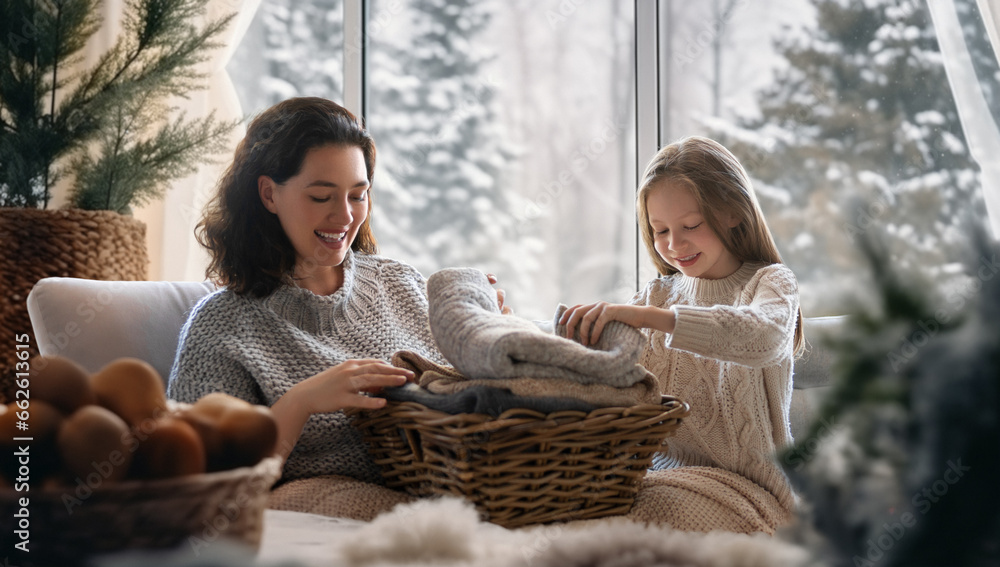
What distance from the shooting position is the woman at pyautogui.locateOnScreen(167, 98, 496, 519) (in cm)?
125

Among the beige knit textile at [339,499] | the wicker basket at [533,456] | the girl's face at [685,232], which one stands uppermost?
the girl's face at [685,232]

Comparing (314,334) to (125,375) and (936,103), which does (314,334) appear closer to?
(125,375)

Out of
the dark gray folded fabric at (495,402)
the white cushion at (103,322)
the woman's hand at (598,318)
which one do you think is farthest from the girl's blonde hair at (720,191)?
the white cushion at (103,322)

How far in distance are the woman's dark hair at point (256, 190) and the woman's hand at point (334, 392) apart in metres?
0.31

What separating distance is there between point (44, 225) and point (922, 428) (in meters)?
1.90

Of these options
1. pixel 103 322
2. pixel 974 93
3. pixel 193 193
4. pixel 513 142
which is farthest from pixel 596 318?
pixel 974 93

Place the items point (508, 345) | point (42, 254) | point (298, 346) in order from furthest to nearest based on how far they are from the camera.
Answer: point (42, 254) < point (298, 346) < point (508, 345)

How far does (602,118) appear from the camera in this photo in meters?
2.94

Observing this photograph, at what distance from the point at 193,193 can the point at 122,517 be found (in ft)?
6.88

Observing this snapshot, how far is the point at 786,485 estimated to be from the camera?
1275mm

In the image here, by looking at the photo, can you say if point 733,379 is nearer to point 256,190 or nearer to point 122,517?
point 256,190

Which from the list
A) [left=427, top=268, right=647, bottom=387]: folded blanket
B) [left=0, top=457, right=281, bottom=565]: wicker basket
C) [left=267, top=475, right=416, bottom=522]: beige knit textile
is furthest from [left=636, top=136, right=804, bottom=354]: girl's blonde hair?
[left=0, top=457, right=281, bottom=565]: wicker basket

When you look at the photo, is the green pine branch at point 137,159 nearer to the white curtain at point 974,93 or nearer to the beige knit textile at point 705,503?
the beige knit textile at point 705,503

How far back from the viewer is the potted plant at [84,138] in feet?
5.96
